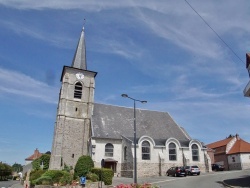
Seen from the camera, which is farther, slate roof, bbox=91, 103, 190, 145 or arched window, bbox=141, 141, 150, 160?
slate roof, bbox=91, 103, 190, 145

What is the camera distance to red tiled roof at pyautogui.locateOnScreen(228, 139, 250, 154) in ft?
128

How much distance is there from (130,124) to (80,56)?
13904 millimetres

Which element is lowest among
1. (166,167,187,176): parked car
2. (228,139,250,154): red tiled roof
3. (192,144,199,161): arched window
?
(166,167,187,176): parked car

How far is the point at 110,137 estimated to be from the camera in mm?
31156

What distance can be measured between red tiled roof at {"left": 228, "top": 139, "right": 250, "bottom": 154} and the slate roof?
1057cm

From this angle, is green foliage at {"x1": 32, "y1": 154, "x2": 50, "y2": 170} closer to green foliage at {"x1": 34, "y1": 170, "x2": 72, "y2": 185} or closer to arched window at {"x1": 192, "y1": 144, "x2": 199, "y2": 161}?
green foliage at {"x1": 34, "y1": 170, "x2": 72, "y2": 185}

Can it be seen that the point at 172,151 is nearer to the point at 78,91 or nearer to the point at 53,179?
the point at 78,91

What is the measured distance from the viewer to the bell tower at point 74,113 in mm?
30422

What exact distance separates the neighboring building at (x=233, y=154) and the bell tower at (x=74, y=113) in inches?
1006

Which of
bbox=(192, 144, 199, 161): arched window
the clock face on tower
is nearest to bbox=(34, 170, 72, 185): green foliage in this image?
the clock face on tower

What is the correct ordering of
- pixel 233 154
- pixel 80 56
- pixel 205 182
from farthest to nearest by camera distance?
1. pixel 233 154
2. pixel 80 56
3. pixel 205 182

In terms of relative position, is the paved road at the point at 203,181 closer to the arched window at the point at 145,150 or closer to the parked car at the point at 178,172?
the parked car at the point at 178,172

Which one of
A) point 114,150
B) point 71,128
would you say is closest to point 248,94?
point 114,150

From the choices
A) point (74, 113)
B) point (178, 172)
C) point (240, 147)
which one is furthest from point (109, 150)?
point (240, 147)
